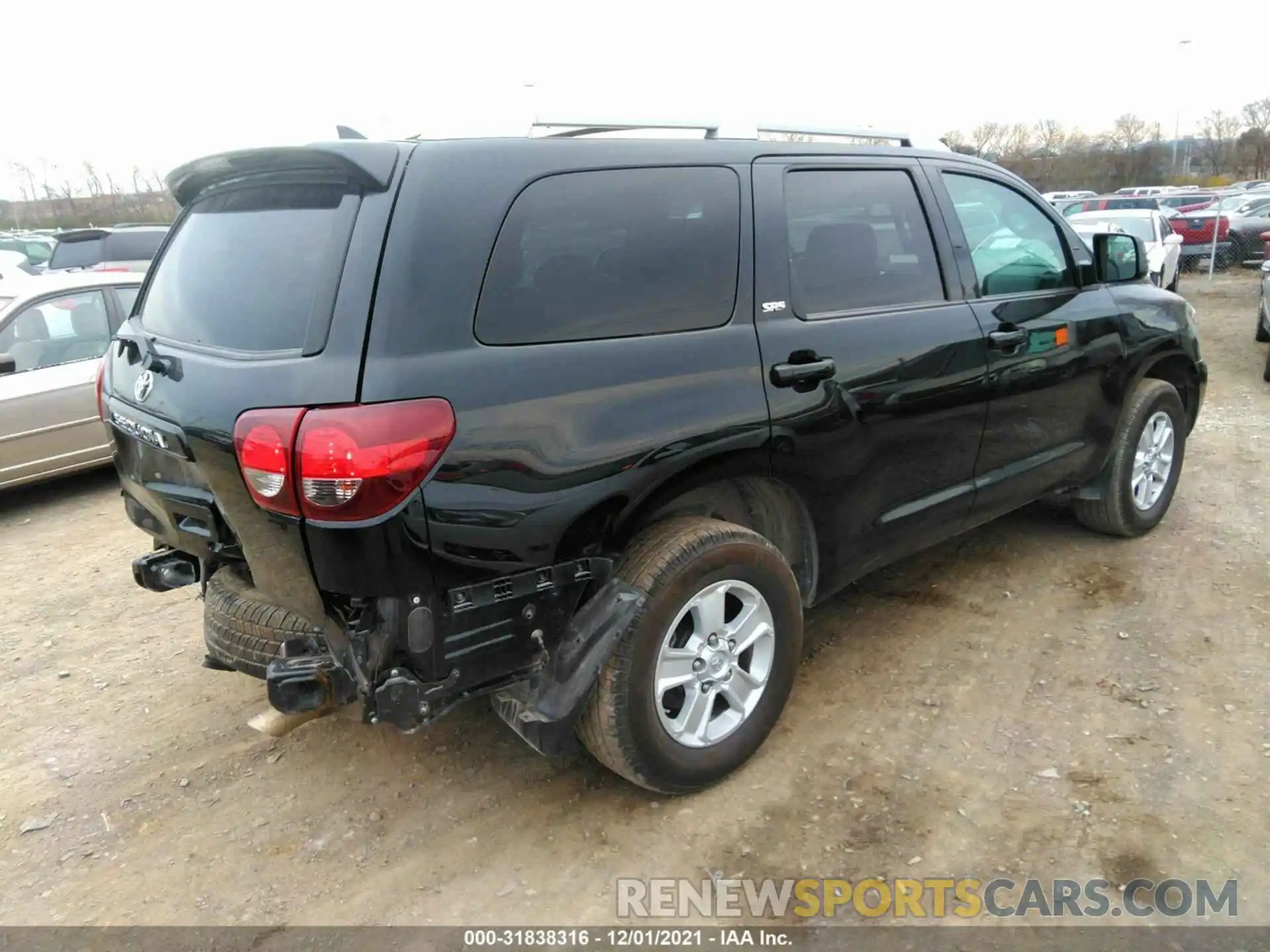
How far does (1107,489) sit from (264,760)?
13.1 ft

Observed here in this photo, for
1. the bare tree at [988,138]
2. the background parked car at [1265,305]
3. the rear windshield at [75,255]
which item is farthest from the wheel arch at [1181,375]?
the bare tree at [988,138]

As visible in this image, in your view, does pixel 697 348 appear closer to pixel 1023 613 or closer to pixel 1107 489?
pixel 1023 613

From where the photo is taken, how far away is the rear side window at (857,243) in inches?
120

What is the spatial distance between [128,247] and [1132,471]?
11.7 meters

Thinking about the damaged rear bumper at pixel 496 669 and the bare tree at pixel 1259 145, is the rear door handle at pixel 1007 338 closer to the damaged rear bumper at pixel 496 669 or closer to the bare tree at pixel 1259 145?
the damaged rear bumper at pixel 496 669

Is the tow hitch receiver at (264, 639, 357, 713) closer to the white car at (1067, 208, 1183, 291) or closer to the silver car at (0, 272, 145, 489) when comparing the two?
the silver car at (0, 272, 145, 489)

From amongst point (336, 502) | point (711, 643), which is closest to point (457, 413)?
point (336, 502)

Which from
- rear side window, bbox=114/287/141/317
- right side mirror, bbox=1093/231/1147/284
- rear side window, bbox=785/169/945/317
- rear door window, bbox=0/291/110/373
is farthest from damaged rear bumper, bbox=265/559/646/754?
rear side window, bbox=114/287/141/317

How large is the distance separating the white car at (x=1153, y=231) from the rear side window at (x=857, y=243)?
1087 cm

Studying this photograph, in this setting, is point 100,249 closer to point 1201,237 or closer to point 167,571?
point 167,571

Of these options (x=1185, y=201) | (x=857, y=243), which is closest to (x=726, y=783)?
(x=857, y=243)

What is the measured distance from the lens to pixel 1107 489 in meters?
4.53

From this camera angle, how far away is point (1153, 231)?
14.1 meters

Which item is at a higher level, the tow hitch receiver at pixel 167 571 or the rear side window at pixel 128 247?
the rear side window at pixel 128 247
